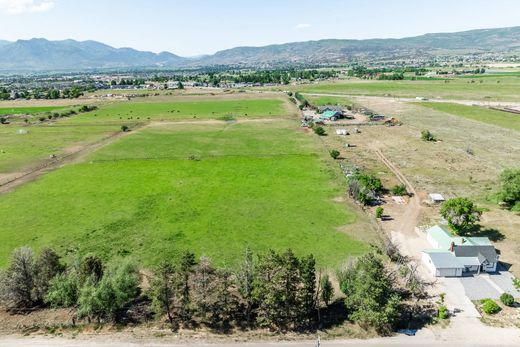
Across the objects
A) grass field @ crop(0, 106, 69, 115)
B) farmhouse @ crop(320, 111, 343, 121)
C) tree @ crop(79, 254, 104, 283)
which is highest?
grass field @ crop(0, 106, 69, 115)

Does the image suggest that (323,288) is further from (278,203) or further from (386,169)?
(386,169)

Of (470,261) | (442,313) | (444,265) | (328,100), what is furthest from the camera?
(328,100)

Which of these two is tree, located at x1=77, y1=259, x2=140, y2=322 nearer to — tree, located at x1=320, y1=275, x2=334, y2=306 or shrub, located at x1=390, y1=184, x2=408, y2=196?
tree, located at x1=320, y1=275, x2=334, y2=306

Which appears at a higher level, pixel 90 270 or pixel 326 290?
pixel 90 270

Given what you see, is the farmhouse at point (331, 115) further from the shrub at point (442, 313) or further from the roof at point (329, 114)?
the shrub at point (442, 313)

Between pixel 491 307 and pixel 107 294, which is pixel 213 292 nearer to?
pixel 107 294

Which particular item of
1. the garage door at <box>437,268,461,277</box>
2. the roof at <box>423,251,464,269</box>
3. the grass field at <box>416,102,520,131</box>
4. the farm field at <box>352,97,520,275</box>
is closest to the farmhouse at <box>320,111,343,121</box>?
the farm field at <box>352,97,520,275</box>

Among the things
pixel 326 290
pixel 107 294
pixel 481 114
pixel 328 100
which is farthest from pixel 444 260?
pixel 328 100
